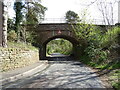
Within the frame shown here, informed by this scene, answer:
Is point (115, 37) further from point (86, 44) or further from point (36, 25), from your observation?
point (36, 25)

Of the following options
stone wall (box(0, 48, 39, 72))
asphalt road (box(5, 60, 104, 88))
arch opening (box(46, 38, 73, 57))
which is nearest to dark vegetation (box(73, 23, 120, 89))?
asphalt road (box(5, 60, 104, 88))

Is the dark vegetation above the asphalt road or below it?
above

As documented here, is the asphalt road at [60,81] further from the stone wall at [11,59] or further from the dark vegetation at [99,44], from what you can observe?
the dark vegetation at [99,44]

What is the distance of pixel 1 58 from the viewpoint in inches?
403

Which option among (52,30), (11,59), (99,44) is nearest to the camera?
(11,59)

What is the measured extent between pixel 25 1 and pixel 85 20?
8246 mm

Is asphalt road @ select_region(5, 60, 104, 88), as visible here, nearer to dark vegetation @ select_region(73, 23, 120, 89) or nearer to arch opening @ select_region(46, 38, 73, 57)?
dark vegetation @ select_region(73, 23, 120, 89)

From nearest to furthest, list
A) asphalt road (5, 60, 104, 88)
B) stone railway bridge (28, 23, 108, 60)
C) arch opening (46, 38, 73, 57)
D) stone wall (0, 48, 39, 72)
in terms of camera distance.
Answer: asphalt road (5, 60, 104, 88), stone wall (0, 48, 39, 72), stone railway bridge (28, 23, 108, 60), arch opening (46, 38, 73, 57)

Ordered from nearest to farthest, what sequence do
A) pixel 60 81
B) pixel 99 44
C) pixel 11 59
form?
pixel 60 81 < pixel 11 59 < pixel 99 44

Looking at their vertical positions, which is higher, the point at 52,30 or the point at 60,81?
the point at 52,30

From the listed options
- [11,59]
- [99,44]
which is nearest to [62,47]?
[99,44]

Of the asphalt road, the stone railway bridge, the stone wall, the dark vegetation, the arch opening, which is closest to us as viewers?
the asphalt road

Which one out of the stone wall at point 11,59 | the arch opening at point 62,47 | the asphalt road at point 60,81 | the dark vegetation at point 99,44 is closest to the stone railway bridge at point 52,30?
the dark vegetation at point 99,44

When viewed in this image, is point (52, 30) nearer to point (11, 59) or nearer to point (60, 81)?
point (11, 59)
